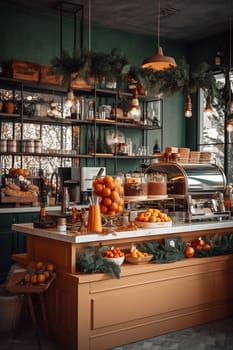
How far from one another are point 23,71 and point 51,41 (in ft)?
3.24

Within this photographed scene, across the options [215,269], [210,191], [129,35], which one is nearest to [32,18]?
[129,35]

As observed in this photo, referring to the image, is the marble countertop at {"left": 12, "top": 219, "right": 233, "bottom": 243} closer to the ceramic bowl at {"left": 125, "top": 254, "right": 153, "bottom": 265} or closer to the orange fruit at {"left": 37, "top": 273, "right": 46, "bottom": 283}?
the ceramic bowl at {"left": 125, "top": 254, "right": 153, "bottom": 265}

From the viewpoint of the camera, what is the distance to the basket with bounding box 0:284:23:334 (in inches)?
166

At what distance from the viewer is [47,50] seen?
739 centimetres

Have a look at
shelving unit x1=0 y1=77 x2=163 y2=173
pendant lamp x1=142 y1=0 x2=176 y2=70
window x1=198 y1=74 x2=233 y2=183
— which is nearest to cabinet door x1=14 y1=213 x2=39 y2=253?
shelving unit x1=0 y1=77 x2=163 y2=173

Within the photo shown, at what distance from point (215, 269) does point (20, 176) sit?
3.07 m

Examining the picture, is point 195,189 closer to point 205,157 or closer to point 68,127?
point 205,157

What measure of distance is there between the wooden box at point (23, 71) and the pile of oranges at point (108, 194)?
9.83ft

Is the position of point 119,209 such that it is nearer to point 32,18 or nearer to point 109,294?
point 109,294

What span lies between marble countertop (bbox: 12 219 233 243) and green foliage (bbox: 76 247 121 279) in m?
0.13

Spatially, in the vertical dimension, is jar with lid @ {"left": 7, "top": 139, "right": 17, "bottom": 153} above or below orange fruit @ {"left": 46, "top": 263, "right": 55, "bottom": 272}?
above

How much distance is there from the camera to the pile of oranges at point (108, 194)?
424 cm

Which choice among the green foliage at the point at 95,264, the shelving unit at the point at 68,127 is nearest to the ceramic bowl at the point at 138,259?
the green foliage at the point at 95,264

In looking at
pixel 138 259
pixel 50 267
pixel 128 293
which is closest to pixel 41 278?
pixel 50 267
